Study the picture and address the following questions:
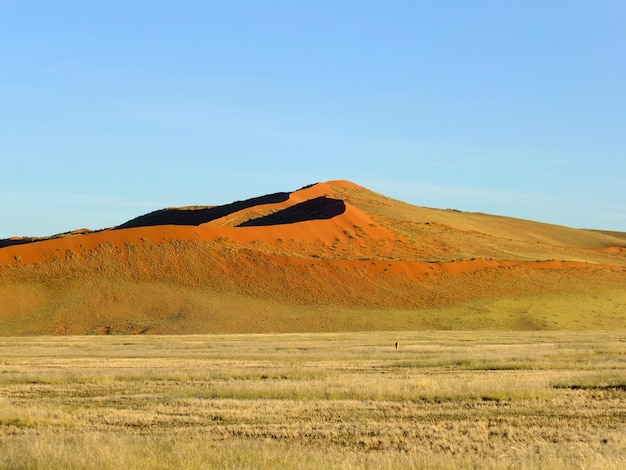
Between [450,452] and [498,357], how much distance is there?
2244 cm

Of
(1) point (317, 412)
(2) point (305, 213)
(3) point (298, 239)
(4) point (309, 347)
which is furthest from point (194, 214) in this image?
(1) point (317, 412)

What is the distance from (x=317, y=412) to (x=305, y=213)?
3762 inches

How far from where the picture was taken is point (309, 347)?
153ft

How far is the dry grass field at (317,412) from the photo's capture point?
14.2 m

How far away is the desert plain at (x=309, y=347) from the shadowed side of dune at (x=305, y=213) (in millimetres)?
443

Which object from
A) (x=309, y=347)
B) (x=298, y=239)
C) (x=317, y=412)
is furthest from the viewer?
(x=298, y=239)

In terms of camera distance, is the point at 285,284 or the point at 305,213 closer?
the point at 285,284

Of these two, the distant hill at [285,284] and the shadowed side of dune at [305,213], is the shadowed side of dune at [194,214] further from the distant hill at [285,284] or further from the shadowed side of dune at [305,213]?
the distant hill at [285,284]

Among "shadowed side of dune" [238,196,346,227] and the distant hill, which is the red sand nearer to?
the distant hill

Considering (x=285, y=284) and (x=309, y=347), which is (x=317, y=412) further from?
(x=285, y=284)

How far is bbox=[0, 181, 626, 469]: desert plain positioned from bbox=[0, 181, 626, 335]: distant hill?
25cm

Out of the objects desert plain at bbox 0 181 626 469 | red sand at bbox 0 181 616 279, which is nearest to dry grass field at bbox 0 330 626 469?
desert plain at bbox 0 181 626 469

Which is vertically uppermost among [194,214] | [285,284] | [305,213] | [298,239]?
[194,214]

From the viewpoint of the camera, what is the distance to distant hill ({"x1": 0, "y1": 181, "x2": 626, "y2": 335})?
7438cm
